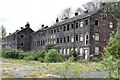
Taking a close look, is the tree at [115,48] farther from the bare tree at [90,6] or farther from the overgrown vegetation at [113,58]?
the bare tree at [90,6]

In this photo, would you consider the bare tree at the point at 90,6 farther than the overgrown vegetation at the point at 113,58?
Yes

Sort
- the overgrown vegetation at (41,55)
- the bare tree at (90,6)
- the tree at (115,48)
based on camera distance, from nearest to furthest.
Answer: the tree at (115,48) → the overgrown vegetation at (41,55) → the bare tree at (90,6)

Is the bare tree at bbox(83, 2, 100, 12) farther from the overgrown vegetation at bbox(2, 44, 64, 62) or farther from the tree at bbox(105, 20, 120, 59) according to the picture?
the tree at bbox(105, 20, 120, 59)

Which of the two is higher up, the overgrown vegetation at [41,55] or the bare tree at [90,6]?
the bare tree at [90,6]

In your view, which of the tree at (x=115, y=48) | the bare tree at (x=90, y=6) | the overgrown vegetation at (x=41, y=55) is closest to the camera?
the tree at (x=115, y=48)

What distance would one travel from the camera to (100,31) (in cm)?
4538

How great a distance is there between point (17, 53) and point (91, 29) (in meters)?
12.9

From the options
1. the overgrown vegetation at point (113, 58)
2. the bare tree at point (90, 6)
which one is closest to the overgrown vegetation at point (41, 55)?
the bare tree at point (90, 6)

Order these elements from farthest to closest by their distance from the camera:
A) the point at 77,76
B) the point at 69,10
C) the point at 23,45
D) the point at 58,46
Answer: the point at 23,45
the point at 69,10
the point at 58,46
the point at 77,76

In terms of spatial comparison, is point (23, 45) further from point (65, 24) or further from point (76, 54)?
point (76, 54)

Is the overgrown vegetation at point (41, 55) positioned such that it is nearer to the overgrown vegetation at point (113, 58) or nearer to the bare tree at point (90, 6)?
the bare tree at point (90, 6)

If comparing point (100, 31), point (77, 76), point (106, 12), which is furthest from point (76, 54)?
→ point (77, 76)

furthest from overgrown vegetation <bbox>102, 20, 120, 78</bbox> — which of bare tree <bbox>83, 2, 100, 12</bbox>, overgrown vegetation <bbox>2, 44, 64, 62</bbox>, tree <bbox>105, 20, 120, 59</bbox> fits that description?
bare tree <bbox>83, 2, 100, 12</bbox>

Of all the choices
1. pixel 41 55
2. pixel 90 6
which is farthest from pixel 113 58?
pixel 90 6
